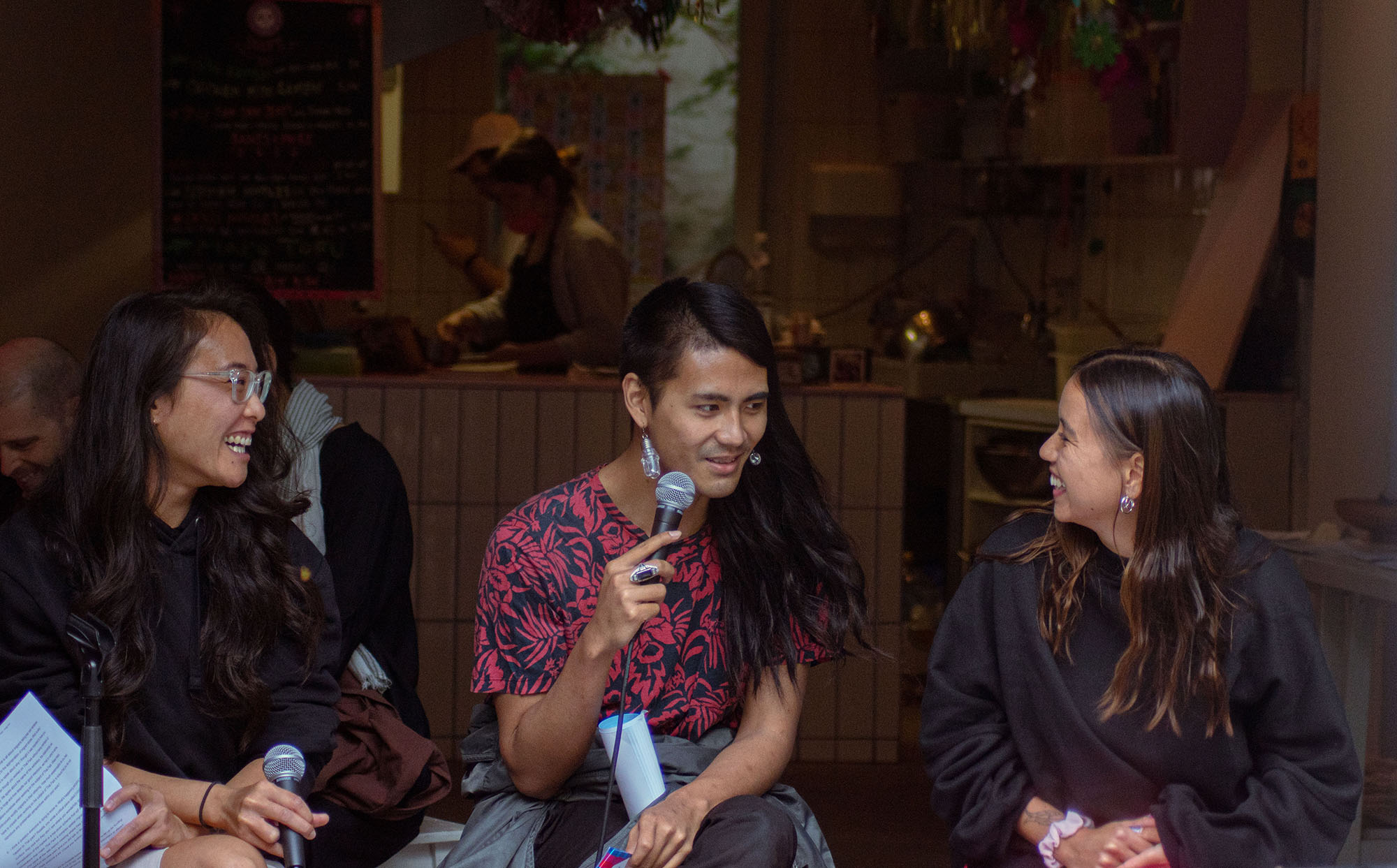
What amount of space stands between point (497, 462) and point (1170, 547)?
2478 mm

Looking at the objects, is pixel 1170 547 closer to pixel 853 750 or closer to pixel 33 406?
pixel 33 406

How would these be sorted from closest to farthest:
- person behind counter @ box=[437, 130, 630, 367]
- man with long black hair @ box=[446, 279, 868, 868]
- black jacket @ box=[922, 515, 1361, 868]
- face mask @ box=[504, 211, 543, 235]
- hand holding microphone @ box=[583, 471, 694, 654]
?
hand holding microphone @ box=[583, 471, 694, 654] < black jacket @ box=[922, 515, 1361, 868] < man with long black hair @ box=[446, 279, 868, 868] < person behind counter @ box=[437, 130, 630, 367] < face mask @ box=[504, 211, 543, 235]

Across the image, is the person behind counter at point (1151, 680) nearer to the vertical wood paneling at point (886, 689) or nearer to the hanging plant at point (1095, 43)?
the vertical wood paneling at point (886, 689)

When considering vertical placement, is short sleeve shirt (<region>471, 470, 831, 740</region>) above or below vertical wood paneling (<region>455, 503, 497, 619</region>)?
above

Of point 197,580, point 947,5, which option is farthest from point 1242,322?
point 197,580

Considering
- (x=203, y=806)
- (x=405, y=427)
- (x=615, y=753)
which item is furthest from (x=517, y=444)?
(x=615, y=753)

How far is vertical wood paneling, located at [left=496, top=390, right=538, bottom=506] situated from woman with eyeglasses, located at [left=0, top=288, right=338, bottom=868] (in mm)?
1903

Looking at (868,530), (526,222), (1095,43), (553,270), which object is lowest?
(868,530)

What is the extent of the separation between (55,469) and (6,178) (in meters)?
1.40

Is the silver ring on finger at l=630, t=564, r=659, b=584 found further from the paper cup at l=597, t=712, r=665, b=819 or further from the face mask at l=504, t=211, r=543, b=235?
the face mask at l=504, t=211, r=543, b=235

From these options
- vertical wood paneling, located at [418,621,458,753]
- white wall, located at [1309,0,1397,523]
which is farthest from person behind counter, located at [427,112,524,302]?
white wall, located at [1309,0,1397,523]

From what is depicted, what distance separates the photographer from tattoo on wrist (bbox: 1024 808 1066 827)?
2105 mm

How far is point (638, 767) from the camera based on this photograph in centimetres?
204

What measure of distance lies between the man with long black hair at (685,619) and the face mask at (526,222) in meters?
3.10
